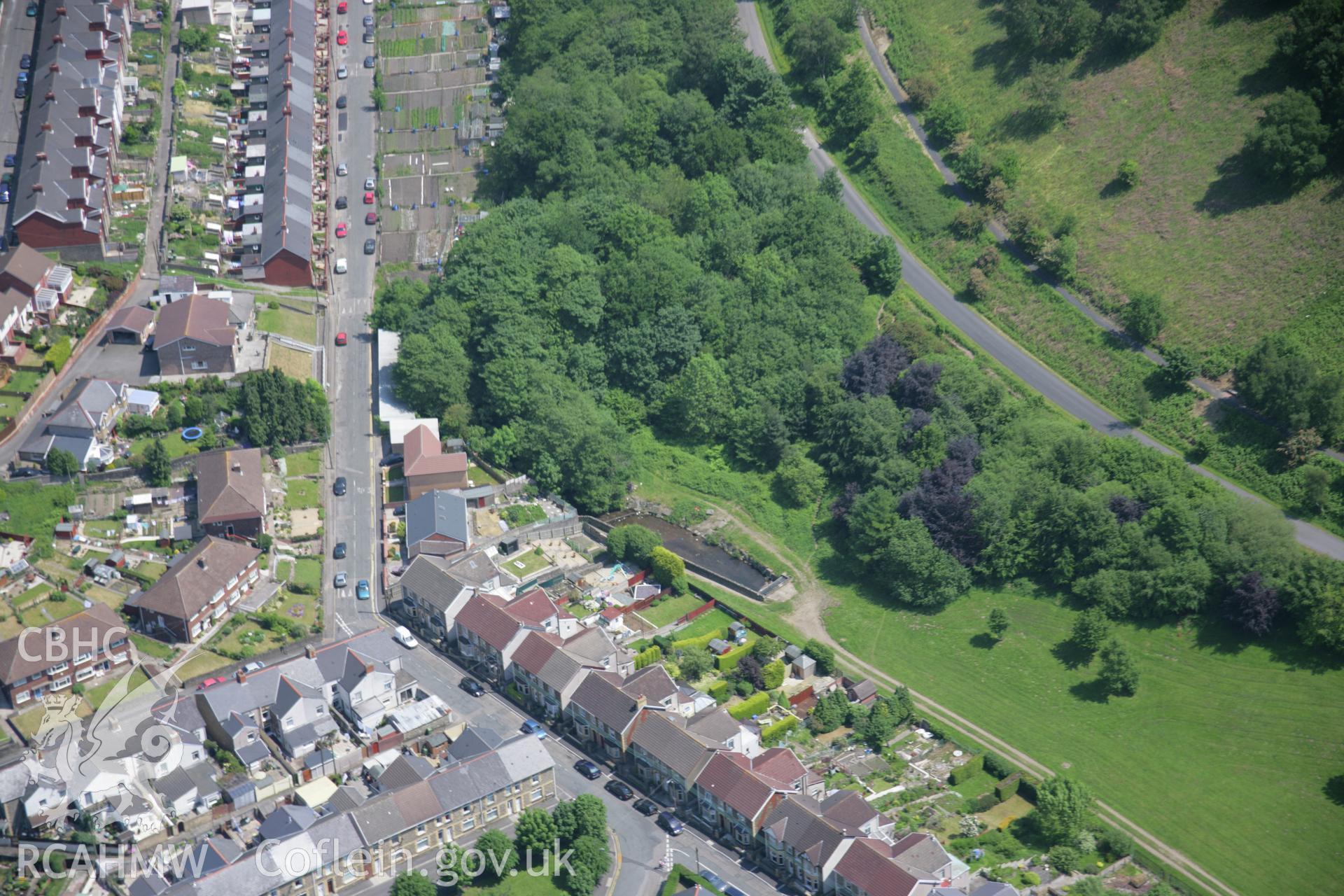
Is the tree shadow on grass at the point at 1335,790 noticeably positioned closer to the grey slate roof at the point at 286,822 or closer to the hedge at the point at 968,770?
the hedge at the point at 968,770

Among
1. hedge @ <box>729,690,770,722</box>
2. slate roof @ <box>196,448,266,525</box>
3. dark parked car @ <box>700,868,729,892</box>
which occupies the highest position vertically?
slate roof @ <box>196,448,266,525</box>

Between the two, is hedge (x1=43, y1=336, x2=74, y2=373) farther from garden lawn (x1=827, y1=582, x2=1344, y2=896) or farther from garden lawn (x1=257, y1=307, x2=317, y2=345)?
garden lawn (x1=827, y1=582, x2=1344, y2=896)

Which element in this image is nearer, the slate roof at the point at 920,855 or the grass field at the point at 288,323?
the slate roof at the point at 920,855

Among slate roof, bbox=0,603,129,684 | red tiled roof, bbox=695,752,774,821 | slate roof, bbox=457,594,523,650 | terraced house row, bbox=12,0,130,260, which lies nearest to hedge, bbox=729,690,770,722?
red tiled roof, bbox=695,752,774,821

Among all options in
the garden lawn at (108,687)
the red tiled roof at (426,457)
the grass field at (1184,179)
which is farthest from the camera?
the grass field at (1184,179)

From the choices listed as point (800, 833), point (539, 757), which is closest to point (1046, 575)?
point (800, 833)

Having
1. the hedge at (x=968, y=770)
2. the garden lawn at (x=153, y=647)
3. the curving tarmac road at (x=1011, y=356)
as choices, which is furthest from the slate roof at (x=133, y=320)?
the hedge at (x=968, y=770)

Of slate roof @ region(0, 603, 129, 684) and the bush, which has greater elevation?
the bush
